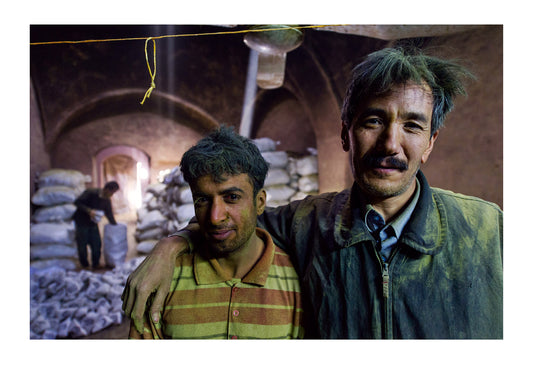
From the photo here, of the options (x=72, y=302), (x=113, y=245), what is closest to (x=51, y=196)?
(x=113, y=245)

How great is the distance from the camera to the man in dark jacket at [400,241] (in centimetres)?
82

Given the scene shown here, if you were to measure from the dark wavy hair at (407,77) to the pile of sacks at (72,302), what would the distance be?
2.79 m

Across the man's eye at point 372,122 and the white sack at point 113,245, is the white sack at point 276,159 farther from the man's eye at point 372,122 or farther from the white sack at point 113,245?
the man's eye at point 372,122

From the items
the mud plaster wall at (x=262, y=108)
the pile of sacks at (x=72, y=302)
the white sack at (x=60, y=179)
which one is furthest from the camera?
the white sack at (x=60, y=179)

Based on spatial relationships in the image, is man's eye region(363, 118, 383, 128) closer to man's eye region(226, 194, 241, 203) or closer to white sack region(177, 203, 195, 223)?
man's eye region(226, 194, 241, 203)

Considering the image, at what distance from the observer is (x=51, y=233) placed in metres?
3.46

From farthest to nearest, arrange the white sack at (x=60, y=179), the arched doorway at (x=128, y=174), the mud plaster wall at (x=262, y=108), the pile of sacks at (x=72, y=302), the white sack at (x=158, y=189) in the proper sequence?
the arched doorway at (x=128, y=174)
the white sack at (x=158, y=189)
the white sack at (x=60, y=179)
the pile of sacks at (x=72, y=302)
the mud plaster wall at (x=262, y=108)

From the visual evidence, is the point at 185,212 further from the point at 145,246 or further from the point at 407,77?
the point at 407,77

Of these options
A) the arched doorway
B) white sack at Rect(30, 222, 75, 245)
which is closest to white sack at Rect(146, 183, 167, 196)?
the arched doorway

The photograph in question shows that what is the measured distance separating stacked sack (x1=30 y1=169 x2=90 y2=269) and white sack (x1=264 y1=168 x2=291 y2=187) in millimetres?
2631

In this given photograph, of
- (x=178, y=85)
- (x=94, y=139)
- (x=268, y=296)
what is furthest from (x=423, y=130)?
(x=94, y=139)

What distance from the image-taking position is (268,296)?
0.95m

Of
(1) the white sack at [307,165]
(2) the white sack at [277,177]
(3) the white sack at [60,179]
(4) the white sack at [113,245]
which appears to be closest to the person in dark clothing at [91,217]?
(4) the white sack at [113,245]

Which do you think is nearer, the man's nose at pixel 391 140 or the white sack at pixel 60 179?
the man's nose at pixel 391 140
